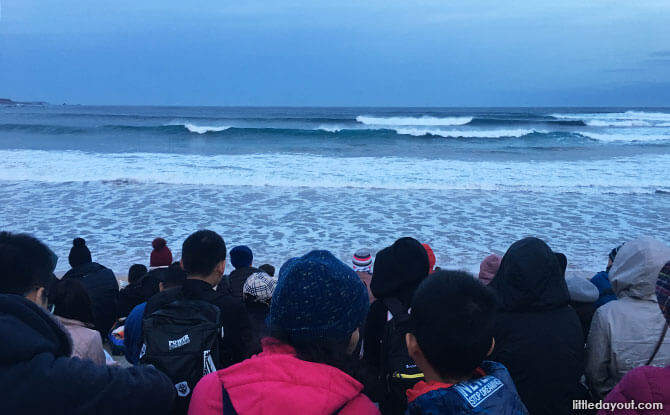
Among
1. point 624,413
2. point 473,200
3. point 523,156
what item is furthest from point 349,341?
point 523,156

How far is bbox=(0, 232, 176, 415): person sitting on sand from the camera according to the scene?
1086 mm

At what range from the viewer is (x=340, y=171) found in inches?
625

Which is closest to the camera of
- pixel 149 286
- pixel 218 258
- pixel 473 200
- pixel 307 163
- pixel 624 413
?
pixel 624 413

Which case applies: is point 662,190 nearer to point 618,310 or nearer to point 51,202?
point 618,310

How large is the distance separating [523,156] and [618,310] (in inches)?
817

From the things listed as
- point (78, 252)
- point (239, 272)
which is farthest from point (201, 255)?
point (78, 252)

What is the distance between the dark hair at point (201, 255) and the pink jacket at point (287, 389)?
54.1 inches

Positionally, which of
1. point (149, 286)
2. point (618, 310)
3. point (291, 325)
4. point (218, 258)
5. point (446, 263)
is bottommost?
point (446, 263)

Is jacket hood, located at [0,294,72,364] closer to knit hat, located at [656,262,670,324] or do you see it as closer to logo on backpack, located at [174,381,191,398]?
logo on backpack, located at [174,381,191,398]

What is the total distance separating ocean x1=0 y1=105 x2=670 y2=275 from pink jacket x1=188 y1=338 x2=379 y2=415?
5864 millimetres

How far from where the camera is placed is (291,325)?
1338 millimetres

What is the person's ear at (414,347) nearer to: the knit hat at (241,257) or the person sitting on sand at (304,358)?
the person sitting on sand at (304,358)

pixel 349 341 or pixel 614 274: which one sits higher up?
pixel 349 341

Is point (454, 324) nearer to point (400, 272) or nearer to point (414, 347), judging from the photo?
point (414, 347)
